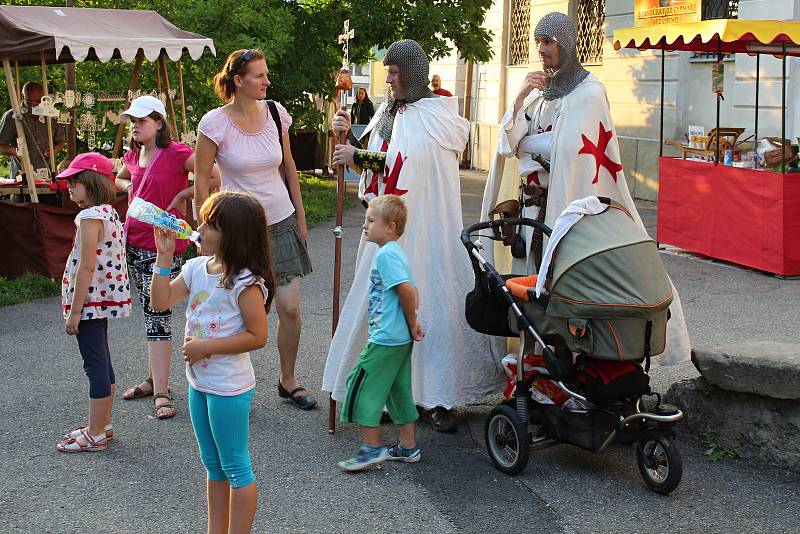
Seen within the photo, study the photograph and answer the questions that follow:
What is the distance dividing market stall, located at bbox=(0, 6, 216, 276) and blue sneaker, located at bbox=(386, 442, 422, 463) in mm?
5467

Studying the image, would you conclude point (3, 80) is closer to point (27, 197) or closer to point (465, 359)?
point (27, 197)

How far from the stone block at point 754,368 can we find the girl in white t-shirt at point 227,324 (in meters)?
2.35

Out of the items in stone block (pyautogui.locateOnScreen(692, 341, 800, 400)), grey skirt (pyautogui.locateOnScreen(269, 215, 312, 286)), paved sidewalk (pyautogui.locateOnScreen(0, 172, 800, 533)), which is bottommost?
paved sidewalk (pyautogui.locateOnScreen(0, 172, 800, 533))

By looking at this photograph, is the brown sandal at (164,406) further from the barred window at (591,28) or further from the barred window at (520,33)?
the barred window at (520,33)

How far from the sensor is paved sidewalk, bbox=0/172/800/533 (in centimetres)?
426

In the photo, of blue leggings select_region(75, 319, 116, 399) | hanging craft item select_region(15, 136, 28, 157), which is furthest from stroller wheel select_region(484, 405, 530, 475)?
hanging craft item select_region(15, 136, 28, 157)

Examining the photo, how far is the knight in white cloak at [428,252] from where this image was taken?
17.5ft

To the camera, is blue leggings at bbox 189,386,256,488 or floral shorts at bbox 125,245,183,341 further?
floral shorts at bbox 125,245,183,341

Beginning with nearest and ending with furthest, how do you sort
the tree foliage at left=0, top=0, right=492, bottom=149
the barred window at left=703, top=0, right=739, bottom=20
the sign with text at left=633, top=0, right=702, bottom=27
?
the tree foliage at left=0, top=0, right=492, bottom=149 < the sign with text at left=633, top=0, right=702, bottom=27 < the barred window at left=703, top=0, right=739, bottom=20

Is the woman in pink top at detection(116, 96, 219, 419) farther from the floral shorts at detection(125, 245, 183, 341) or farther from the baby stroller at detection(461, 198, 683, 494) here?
the baby stroller at detection(461, 198, 683, 494)

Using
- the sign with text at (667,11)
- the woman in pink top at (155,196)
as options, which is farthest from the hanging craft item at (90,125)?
the sign with text at (667,11)

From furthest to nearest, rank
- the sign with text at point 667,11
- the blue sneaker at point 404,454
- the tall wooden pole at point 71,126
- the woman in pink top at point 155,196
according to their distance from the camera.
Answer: the sign with text at point 667,11, the tall wooden pole at point 71,126, the woman in pink top at point 155,196, the blue sneaker at point 404,454

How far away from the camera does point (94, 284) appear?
5043 mm

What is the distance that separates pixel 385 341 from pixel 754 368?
167cm
